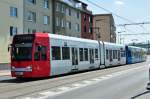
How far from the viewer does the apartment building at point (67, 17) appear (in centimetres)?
6950

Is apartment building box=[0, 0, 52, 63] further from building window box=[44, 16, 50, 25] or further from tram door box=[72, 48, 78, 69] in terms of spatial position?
tram door box=[72, 48, 78, 69]

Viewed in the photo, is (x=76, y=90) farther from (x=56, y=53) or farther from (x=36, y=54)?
(x=56, y=53)

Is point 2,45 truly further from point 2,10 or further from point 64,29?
point 64,29

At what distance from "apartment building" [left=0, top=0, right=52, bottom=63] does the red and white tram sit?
16517 mm

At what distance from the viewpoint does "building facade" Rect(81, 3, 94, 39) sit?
88.1 m

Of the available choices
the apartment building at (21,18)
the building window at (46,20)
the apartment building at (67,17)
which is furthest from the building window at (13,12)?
the apartment building at (67,17)

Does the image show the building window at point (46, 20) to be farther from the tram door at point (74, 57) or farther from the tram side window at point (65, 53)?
the tram side window at point (65, 53)

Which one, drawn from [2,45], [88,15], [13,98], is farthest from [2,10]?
[88,15]

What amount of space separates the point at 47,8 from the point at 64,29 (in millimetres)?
8507

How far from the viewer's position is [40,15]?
62.3 metres

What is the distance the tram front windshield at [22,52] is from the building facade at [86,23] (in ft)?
200

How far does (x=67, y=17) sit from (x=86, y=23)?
15.2 meters

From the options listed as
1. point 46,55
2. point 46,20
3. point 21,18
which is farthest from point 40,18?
point 46,55

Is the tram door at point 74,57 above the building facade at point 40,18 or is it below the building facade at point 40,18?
below
